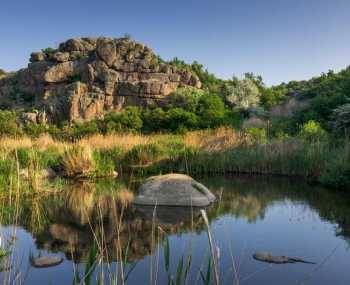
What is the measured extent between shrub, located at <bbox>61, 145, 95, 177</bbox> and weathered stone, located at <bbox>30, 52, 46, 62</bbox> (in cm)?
3688

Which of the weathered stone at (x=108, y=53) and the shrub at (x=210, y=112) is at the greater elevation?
the weathered stone at (x=108, y=53)

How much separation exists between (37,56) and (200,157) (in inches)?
1486

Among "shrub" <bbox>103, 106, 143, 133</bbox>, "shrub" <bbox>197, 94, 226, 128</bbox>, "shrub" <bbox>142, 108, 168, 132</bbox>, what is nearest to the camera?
"shrub" <bbox>197, 94, 226, 128</bbox>

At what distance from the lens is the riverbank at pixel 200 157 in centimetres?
1080

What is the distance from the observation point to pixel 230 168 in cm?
1205

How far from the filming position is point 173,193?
24.9 feet

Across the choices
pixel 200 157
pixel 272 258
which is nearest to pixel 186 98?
pixel 200 157

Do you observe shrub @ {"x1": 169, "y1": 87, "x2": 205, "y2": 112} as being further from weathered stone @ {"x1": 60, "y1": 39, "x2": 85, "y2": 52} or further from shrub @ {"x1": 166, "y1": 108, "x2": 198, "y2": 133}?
weathered stone @ {"x1": 60, "y1": 39, "x2": 85, "y2": 52}

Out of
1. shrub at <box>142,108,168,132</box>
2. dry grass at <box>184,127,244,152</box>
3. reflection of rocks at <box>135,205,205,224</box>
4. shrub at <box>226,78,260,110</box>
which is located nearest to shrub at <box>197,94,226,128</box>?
shrub at <box>142,108,168,132</box>

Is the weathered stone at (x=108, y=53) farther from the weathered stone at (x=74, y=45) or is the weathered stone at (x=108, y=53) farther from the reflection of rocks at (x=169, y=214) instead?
the reflection of rocks at (x=169, y=214)

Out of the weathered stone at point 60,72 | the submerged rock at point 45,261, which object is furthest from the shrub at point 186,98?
the submerged rock at point 45,261

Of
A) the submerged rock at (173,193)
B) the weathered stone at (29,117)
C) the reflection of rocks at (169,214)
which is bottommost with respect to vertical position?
the reflection of rocks at (169,214)

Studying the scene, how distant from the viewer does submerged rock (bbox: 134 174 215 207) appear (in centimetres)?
745

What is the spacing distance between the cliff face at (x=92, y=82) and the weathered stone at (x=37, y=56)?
3.08 feet
